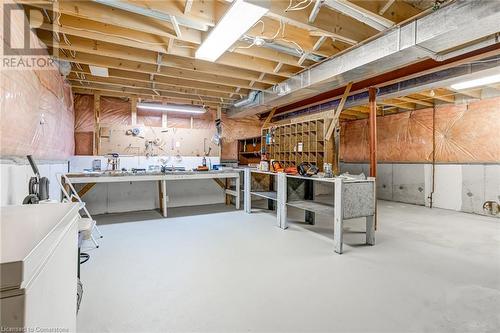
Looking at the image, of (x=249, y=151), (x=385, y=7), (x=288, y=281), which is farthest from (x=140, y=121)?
(x=385, y=7)

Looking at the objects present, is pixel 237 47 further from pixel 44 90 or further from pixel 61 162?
pixel 61 162

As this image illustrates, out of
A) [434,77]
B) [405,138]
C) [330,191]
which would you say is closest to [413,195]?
[405,138]

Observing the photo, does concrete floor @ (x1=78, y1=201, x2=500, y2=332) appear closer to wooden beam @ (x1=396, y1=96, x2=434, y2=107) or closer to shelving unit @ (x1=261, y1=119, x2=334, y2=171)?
shelving unit @ (x1=261, y1=119, x2=334, y2=171)

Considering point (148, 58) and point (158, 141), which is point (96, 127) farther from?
point (148, 58)

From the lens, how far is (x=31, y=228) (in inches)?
33.3

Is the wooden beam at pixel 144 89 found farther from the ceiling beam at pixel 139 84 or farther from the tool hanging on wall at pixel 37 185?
the tool hanging on wall at pixel 37 185

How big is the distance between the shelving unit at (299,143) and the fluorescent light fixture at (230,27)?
2.13 m

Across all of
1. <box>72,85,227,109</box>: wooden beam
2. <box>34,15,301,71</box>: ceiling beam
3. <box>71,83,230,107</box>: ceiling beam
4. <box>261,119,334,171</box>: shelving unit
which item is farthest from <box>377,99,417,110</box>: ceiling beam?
<box>72,85,227,109</box>: wooden beam

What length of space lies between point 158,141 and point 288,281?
4784mm

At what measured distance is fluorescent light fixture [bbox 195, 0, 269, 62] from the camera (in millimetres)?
2198

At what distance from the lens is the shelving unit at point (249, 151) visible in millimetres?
6566

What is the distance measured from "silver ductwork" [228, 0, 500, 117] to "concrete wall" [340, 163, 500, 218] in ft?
12.9

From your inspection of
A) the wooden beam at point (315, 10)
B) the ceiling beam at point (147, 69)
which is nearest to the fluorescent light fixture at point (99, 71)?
the ceiling beam at point (147, 69)

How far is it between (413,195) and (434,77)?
3.85 m
